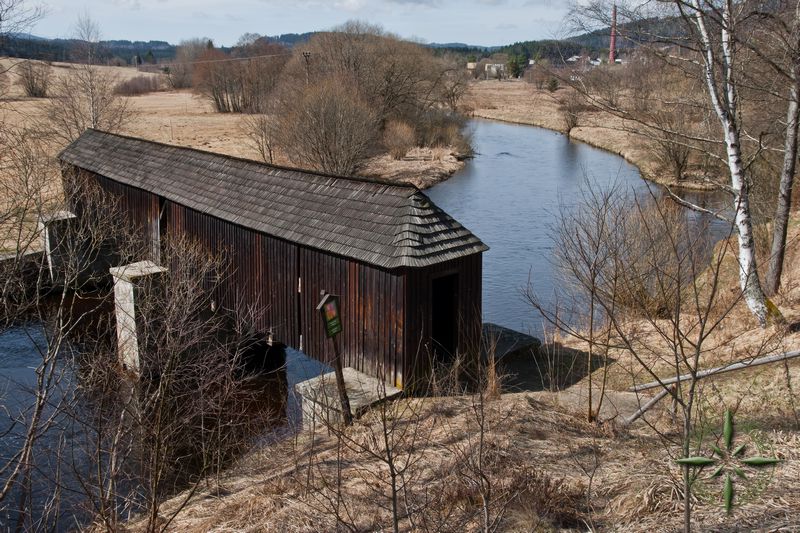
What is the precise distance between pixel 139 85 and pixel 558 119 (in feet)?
168

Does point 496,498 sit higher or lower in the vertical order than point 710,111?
lower

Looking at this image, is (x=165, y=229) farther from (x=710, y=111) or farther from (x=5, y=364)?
(x=710, y=111)

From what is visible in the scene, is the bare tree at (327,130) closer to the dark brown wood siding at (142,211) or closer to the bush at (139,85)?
the dark brown wood siding at (142,211)

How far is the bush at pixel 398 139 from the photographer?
39.8m

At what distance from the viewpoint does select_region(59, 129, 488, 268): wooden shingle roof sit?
10938 mm

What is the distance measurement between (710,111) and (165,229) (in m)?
11.5

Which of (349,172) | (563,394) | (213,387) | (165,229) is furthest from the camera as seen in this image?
(349,172)

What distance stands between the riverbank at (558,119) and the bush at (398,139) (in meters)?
7.39

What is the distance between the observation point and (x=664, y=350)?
12.4 meters

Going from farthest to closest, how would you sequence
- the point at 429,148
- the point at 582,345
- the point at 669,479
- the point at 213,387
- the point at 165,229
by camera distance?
the point at 429,148
the point at 165,229
the point at 582,345
the point at 213,387
the point at 669,479

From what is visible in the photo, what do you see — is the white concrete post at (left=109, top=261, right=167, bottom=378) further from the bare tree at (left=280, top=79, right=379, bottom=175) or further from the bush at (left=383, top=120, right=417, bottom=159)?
the bush at (left=383, top=120, right=417, bottom=159)

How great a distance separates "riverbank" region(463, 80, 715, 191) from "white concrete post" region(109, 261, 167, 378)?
10.5 meters

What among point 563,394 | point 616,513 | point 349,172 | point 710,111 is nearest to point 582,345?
point 563,394

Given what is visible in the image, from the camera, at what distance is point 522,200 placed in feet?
96.8
